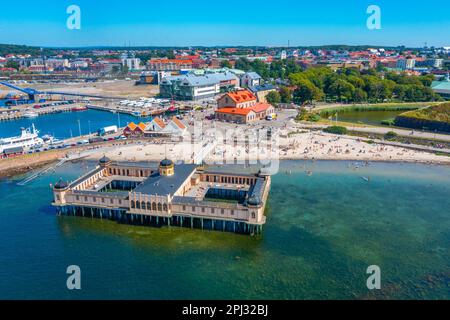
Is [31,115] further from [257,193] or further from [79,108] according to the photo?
[257,193]

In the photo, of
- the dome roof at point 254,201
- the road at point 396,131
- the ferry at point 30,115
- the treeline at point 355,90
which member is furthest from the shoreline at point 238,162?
the treeline at point 355,90

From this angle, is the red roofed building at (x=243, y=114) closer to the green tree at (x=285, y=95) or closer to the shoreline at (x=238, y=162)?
the green tree at (x=285, y=95)

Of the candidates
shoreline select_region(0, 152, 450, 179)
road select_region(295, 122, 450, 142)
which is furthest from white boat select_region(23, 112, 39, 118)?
road select_region(295, 122, 450, 142)

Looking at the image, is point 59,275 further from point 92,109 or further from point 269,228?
point 92,109

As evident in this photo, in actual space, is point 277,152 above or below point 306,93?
below

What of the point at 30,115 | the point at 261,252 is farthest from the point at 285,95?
the point at 261,252

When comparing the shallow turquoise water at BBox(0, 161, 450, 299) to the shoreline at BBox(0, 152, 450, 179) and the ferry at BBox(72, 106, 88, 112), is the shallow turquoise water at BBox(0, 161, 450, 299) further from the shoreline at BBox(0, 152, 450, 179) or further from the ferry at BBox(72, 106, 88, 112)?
the ferry at BBox(72, 106, 88, 112)
